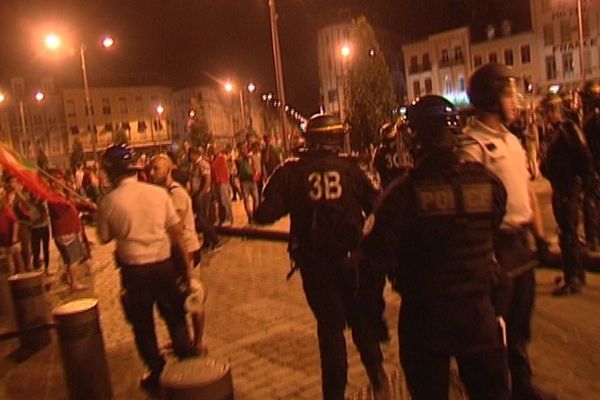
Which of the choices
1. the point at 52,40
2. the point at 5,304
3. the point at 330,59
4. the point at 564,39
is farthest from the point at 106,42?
the point at 330,59

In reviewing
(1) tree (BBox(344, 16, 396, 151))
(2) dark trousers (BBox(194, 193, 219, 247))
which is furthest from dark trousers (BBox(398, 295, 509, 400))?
(1) tree (BBox(344, 16, 396, 151))

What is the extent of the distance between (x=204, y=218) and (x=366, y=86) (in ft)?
63.9

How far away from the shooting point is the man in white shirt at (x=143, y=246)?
5.35 meters

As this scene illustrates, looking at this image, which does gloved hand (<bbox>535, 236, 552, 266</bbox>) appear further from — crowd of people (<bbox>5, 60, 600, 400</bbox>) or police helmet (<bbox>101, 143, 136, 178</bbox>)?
police helmet (<bbox>101, 143, 136, 178</bbox>)

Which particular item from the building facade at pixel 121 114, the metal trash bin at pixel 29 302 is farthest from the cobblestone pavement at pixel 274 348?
the building facade at pixel 121 114

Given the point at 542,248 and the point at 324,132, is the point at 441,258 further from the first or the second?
the point at 324,132

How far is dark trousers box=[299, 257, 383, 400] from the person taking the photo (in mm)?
4504

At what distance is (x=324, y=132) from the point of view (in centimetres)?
459

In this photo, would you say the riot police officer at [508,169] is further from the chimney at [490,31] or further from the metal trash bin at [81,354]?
the chimney at [490,31]

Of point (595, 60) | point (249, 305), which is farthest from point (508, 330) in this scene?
point (595, 60)

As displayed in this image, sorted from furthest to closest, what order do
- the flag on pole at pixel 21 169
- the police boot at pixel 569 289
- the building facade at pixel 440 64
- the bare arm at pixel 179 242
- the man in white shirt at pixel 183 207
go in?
1. the building facade at pixel 440 64
2. the flag on pole at pixel 21 169
3. the police boot at pixel 569 289
4. the man in white shirt at pixel 183 207
5. the bare arm at pixel 179 242

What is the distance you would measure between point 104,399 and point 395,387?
2418 mm

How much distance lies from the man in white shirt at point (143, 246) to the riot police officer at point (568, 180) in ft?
12.8

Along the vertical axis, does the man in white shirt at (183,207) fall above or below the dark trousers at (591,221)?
above
